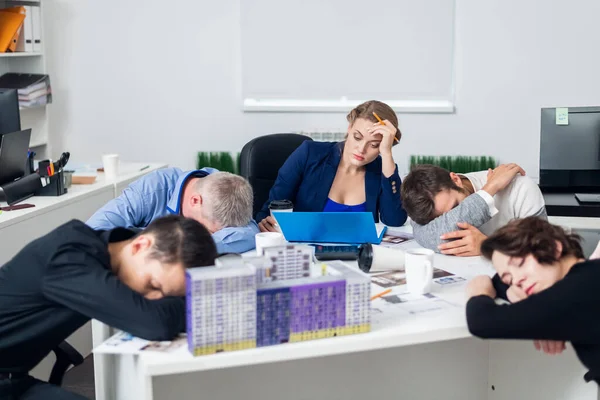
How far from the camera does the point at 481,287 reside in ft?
5.72

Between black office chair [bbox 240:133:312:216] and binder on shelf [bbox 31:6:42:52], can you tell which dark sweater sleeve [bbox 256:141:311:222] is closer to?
black office chair [bbox 240:133:312:216]

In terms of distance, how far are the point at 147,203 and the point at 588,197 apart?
2.06 meters

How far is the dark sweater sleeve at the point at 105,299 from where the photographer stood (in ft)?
4.89

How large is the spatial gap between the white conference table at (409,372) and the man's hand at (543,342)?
12 centimetres

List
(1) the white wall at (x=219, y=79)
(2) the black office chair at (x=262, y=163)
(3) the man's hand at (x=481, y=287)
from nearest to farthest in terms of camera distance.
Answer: (3) the man's hand at (x=481, y=287)
(2) the black office chair at (x=262, y=163)
(1) the white wall at (x=219, y=79)

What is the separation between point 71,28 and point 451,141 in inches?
100

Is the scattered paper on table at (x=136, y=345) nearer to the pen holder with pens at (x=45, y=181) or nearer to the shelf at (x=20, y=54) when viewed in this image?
the pen holder with pens at (x=45, y=181)

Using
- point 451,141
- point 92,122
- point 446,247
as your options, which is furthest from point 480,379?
point 92,122

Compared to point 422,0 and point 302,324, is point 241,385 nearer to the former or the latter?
point 302,324

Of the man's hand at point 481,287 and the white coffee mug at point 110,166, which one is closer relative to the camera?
the man's hand at point 481,287

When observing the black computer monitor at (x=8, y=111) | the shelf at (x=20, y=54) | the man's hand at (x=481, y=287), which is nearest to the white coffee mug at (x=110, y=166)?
the black computer monitor at (x=8, y=111)

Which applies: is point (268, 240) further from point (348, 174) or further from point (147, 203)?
point (348, 174)

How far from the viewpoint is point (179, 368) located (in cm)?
140

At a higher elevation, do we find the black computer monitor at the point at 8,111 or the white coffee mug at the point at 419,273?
the black computer monitor at the point at 8,111
